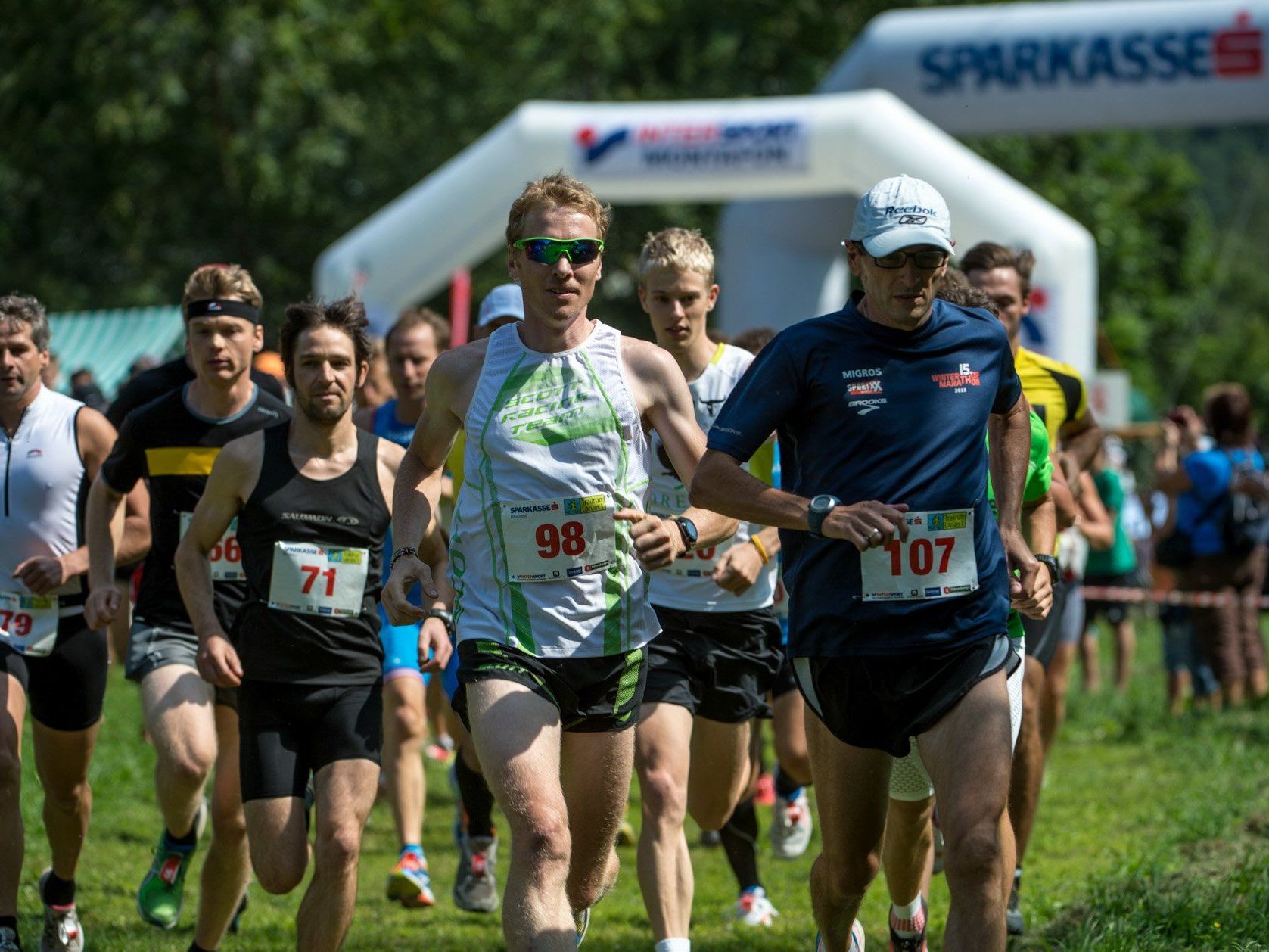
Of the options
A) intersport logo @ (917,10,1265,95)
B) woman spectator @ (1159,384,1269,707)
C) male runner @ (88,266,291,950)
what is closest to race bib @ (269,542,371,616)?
male runner @ (88,266,291,950)

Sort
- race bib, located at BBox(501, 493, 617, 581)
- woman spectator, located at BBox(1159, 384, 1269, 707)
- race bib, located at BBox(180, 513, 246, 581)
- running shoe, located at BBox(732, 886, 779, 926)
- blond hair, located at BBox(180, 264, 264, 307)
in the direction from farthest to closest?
woman spectator, located at BBox(1159, 384, 1269, 707) → running shoe, located at BBox(732, 886, 779, 926) → blond hair, located at BBox(180, 264, 264, 307) → race bib, located at BBox(180, 513, 246, 581) → race bib, located at BBox(501, 493, 617, 581)

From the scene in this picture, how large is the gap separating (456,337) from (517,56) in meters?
19.8

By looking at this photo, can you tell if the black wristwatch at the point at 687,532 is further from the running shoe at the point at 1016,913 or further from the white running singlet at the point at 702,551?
the running shoe at the point at 1016,913

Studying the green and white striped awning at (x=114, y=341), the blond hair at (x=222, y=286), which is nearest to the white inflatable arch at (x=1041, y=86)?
the green and white striped awning at (x=114, y=341)

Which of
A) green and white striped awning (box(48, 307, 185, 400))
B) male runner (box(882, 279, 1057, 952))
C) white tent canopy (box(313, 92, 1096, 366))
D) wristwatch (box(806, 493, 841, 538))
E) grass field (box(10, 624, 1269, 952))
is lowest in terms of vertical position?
grass field (box(10, 624, 1269, 952))

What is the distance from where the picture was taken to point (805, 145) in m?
14.8

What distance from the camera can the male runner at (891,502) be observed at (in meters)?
4.41

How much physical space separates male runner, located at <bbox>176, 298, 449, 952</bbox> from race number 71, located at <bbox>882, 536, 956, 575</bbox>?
137 centimetres

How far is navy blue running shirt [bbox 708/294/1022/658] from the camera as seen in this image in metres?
4.44

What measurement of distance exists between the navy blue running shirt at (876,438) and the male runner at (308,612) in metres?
1.14

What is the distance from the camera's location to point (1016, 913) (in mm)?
6184

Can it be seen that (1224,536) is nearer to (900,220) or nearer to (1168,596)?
(1168,596)

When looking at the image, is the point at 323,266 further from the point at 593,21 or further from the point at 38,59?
the point at 593,21

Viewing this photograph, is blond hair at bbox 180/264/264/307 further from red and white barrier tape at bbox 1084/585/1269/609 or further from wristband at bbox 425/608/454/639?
red and white barrier tape at bbox 1084/585/1269/609
